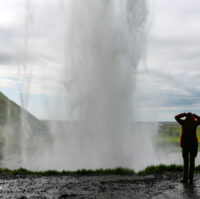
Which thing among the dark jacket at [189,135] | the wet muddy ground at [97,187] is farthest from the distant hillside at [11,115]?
the dark jacket at [189,135]

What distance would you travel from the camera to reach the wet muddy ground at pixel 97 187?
8.50 m

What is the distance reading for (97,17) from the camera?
1025 inches

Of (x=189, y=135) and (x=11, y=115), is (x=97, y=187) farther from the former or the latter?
(x=11, y=115)

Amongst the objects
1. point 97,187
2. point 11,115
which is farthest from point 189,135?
point 11,115

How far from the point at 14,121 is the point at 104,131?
120 m

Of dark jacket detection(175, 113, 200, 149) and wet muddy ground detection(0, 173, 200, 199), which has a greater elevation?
dark jacket detection(175, 113, 200, 149)

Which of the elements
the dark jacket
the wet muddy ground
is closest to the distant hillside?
the wet muddy ground

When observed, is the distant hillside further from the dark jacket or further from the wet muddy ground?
the dark jacket

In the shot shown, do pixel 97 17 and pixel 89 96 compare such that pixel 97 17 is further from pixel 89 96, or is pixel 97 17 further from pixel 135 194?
pixel 135 194

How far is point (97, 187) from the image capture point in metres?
9.51

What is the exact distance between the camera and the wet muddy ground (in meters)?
8.50

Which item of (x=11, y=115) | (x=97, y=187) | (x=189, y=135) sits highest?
(x=11, y=115)

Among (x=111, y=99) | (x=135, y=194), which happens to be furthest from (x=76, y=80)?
(x=135, y=194)

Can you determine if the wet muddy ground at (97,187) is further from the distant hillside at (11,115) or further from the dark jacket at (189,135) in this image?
the distant hillside at (11,115)
